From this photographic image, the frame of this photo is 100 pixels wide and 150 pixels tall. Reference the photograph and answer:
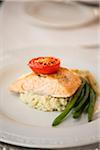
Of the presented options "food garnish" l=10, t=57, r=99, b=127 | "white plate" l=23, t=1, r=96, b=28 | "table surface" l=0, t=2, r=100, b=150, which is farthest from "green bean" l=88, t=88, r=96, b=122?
"white plate" l=23, t=1, r=96, b=28

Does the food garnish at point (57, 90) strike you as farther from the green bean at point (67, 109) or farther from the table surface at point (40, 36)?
the table surface at point (40, 36)

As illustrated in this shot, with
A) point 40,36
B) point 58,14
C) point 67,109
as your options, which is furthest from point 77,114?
point 58,14

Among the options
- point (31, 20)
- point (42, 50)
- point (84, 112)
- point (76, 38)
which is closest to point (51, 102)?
point (84, 112)

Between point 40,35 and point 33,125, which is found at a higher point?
point 40,35

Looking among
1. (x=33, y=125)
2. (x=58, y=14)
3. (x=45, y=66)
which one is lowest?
(x=33, y=125)

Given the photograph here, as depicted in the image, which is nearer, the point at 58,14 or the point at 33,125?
the point at 33,125

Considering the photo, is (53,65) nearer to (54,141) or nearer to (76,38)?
(54,141)

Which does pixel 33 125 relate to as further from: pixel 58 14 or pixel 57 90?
pixel 58 14

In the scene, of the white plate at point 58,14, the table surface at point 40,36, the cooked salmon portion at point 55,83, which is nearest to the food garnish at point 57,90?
the cooked salmon portion at point 55,83
